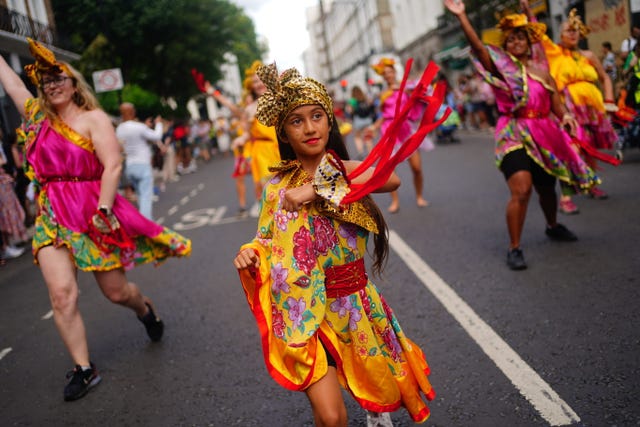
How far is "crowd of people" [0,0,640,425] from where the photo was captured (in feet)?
8.20

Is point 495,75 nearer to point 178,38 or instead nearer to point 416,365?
point 416,365

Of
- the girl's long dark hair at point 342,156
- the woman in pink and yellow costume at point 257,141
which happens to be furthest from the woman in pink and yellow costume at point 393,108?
the girl's long dark hair at point 342,156

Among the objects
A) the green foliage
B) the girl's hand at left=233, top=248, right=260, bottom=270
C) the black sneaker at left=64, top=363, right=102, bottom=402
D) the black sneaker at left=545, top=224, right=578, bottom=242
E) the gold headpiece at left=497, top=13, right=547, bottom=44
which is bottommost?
the black sneaker at left=545, top=224, right=578, bottom=242

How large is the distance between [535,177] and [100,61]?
75.9ft

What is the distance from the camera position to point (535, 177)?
19.2ft

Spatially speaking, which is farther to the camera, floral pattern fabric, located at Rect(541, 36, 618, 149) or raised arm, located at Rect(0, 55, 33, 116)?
floral pattern fabric, located at Rect(541, 36, 618, 149)

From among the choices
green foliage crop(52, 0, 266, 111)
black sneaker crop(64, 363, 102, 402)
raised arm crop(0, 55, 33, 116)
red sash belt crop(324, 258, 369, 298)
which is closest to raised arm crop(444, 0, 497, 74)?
red sash belt crop(324, 258, 369, 298)

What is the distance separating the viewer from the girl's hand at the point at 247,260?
2535 millimetres

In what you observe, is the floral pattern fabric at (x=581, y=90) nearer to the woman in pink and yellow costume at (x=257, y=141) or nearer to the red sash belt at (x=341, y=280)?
the woman in pink and yellow costume at (x=257, y=141)

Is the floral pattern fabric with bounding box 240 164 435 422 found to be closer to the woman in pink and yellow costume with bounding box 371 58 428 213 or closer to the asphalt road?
the asphalt road

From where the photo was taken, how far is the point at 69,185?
4184 mm

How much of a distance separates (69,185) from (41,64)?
73cm

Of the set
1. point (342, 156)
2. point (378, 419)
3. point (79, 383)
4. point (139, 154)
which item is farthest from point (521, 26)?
point (139, 154)

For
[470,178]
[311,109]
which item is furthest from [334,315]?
[470,178]
